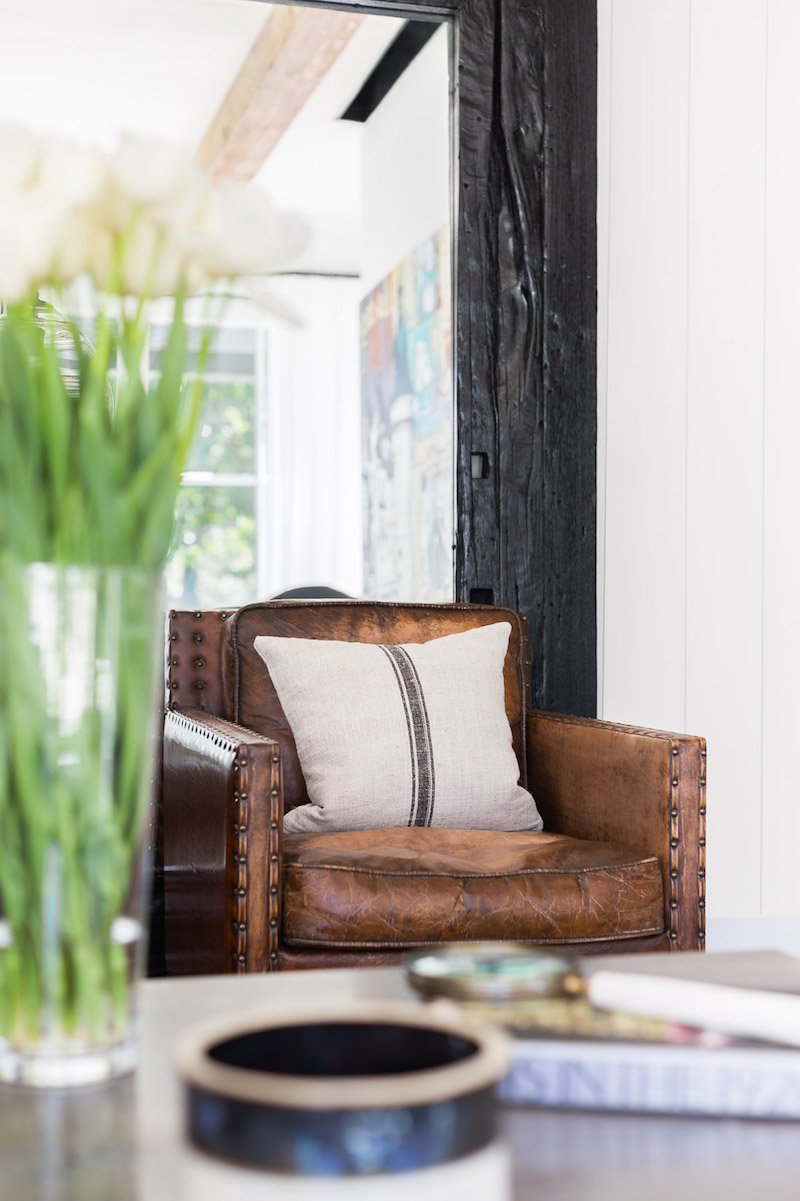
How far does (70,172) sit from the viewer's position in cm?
73

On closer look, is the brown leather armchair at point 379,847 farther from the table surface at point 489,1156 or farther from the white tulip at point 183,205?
the white tulip at point 183,205

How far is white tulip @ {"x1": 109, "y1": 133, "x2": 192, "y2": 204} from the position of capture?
2.41 ft

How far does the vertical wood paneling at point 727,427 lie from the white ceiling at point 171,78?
81cm

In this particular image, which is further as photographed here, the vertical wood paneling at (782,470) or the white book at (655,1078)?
the vertical wood paneling at (782,470)

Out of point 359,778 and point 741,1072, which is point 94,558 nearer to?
point 741,1072

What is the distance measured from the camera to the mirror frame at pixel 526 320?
9.81ft

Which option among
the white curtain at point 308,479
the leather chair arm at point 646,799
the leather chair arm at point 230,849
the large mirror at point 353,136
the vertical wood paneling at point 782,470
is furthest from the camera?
the white curtain at point 308,479

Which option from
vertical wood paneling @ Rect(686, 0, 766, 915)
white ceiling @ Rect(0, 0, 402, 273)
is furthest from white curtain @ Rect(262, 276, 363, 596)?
vertical wood paneling @ Rect(686, 0, 766, 915)

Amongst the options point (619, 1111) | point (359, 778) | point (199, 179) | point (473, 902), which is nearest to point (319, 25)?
point (359, 778)

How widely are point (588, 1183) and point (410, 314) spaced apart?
10.0 feet

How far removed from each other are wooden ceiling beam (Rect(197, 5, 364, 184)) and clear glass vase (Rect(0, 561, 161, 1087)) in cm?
235

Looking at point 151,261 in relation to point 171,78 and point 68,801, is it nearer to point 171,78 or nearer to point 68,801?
point 68,801

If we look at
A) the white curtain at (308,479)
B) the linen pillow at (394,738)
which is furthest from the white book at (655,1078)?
the white curtain at (308,479)

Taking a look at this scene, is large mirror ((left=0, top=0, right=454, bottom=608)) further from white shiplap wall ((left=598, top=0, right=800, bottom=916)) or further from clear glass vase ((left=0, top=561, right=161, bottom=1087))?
clear glass vase ((left=0, top=561, right=161, bottom=1087))
